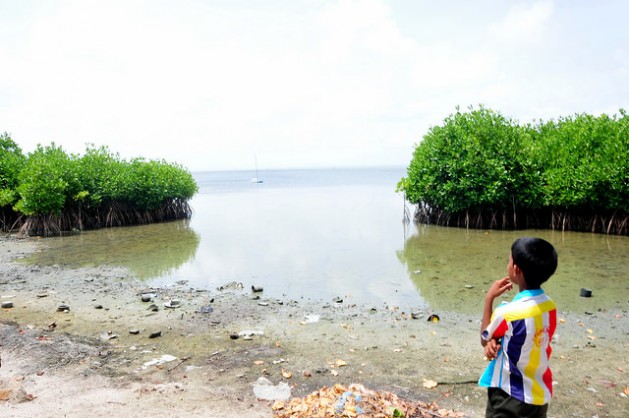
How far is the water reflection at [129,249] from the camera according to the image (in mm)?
15891

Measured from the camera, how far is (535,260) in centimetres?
315

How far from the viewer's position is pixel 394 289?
12.1 m

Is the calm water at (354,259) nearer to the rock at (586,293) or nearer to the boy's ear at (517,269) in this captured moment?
the rock at (586,293)

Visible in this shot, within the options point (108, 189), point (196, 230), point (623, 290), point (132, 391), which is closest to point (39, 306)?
point (132, 391)

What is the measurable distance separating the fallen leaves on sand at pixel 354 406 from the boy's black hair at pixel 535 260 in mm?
2308

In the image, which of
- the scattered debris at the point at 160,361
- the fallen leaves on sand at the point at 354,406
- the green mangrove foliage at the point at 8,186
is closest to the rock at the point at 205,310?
the scattered debris at the point at 160,361

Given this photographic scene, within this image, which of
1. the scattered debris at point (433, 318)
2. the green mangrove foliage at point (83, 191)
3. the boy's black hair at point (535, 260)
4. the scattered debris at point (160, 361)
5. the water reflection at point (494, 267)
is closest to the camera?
the boy's black hair at point (535, 260)

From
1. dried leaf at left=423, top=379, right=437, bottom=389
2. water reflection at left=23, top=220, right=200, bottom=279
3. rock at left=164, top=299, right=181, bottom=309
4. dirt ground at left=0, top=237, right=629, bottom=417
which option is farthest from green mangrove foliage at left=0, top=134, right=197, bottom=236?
dried leaf at left=423, top=379, right=437, bottom=389

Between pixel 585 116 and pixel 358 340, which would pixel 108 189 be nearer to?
pixel 358 340

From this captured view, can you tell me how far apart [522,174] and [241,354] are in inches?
759

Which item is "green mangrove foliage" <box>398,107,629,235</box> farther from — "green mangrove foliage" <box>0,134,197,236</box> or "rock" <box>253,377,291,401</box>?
"rock" <box>253,377,291,401</box>

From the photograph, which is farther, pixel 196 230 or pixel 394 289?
pixel 196 230

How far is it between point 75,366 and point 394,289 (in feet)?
25.7

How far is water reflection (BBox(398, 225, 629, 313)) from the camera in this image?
34.9 feet
